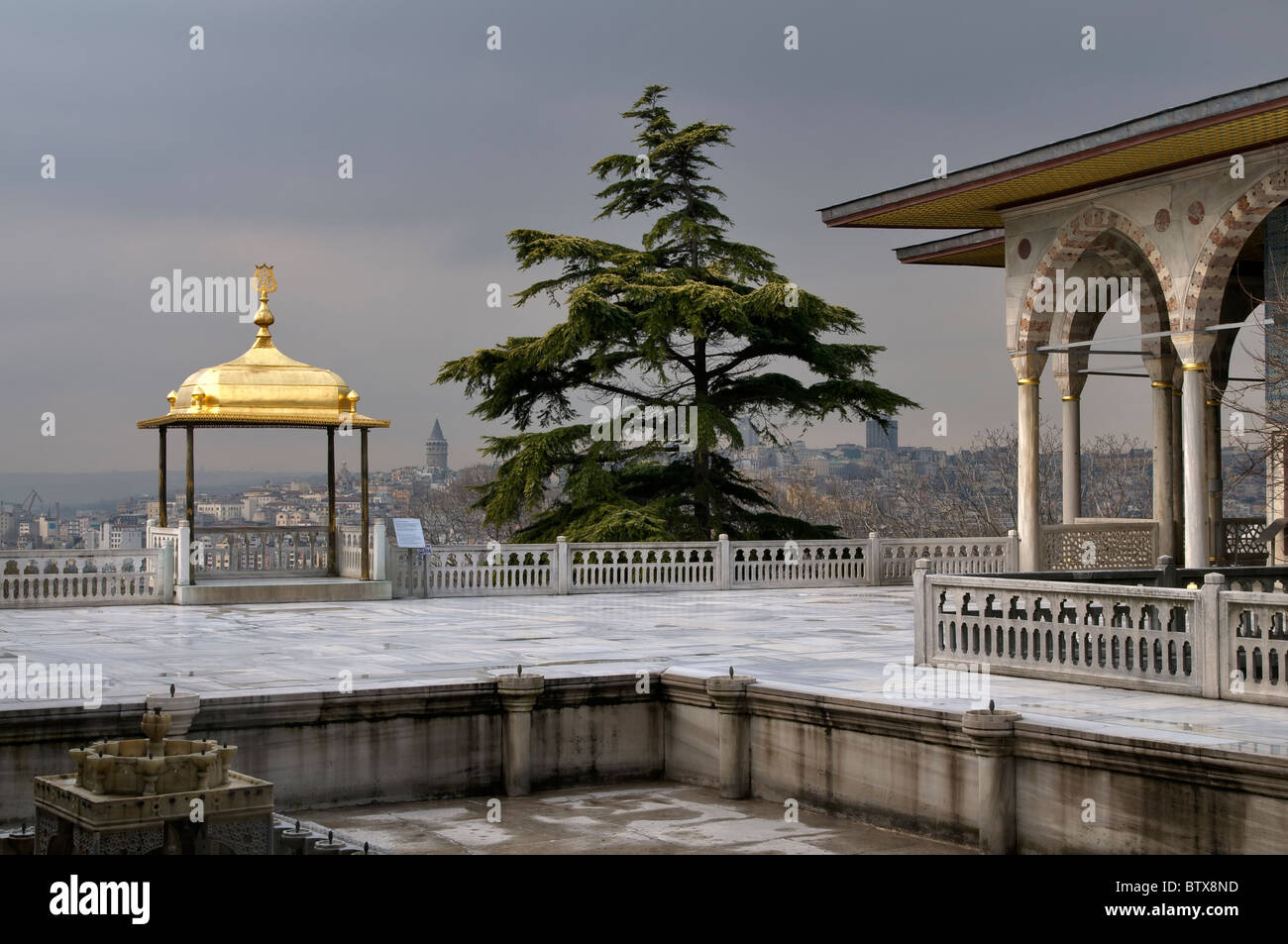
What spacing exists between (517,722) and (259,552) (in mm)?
11309

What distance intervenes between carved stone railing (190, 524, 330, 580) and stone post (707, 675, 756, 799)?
11.7m

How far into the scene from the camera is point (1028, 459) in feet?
61.3

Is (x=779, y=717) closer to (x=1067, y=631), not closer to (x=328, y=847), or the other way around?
(x=1067, y=631)

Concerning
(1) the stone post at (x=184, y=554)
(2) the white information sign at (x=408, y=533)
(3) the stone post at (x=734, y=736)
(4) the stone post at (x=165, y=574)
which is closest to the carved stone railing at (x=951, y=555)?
(2) the white information sign at (x=408, y=533)

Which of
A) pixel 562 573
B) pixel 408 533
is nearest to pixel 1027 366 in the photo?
pixel 562 573

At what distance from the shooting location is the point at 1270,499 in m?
18.1

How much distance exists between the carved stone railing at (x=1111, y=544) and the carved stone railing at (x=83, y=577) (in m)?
11.3

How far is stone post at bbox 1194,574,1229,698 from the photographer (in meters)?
9.55

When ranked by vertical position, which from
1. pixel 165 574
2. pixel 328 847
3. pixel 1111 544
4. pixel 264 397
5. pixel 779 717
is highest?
pixel 264 397

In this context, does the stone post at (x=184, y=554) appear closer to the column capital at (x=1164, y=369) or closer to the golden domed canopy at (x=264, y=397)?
the golden domed canopy at (x=264, y=397)

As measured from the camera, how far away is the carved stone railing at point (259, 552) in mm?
20453

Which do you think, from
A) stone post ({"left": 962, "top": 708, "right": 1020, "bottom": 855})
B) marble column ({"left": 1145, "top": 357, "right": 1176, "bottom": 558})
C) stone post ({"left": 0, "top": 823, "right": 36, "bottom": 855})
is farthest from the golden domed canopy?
stone post ({"left": 962, "top": 708, "right": 1020, "bottom": 855})

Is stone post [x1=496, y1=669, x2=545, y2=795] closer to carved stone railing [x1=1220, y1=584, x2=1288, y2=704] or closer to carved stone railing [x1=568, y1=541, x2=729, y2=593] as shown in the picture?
carved stone railing [x1=1220, y1=584, x2=1288, y2=704]
